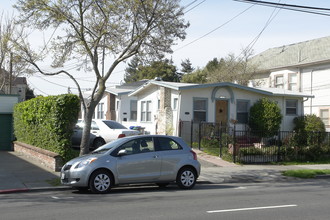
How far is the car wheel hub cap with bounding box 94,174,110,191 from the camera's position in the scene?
11.5m

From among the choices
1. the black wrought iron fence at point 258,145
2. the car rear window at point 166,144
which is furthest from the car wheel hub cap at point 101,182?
the black wrought iron fence at point 258,145

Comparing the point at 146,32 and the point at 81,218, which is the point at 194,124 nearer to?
the point at 146,32

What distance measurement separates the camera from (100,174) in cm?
1156

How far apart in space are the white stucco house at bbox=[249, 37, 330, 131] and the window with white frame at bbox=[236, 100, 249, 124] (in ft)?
25.9

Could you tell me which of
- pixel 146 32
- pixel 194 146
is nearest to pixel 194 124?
pixel 194 146

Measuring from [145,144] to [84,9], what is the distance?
5.59m

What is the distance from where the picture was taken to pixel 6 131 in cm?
2488

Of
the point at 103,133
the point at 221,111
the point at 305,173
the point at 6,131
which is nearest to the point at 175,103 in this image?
the point at 221,111

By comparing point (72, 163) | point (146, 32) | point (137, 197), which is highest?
point (146, 32)

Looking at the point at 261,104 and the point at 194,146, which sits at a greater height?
the point at 261,104

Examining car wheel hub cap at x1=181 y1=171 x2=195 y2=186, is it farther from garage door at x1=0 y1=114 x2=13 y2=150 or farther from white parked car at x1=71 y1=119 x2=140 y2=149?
garage door at x1=0 y1=114 x2=13 y2=150

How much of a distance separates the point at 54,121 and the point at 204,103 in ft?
34.4

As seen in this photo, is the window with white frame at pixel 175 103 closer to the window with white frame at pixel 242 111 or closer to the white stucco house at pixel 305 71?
the window with white frame at pixel 242 111

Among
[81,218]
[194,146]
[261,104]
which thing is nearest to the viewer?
[81,218]
